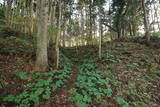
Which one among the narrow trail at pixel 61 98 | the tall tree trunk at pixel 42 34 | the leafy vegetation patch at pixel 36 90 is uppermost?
the tall tree trunk at pixel 42 34

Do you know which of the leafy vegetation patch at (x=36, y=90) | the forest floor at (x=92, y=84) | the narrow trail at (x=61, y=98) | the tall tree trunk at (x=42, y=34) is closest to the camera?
the leafy vegetation patch at (x=36, y=90)

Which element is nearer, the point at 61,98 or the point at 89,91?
the point at 61,98

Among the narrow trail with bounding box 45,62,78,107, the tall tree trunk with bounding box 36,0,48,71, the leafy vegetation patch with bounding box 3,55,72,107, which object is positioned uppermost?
the tall tree trunk with bounding box 36,0,48,71

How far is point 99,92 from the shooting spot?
411 cm

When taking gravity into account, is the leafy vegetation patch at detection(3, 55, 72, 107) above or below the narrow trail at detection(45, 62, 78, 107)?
above

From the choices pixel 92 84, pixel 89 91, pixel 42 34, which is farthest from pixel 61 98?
pixel 42 34

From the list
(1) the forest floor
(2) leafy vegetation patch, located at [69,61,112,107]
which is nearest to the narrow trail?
(1) the forest floor

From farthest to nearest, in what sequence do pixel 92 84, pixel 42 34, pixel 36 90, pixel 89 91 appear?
1. pixel 42 34
2. pixel 92 84
3. pixel 89 91
4. pixel 36 90

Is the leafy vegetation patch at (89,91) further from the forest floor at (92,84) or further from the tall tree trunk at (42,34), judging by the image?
the tall tree trunk at (42,34)

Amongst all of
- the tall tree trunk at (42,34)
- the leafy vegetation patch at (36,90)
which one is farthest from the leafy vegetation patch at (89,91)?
the tall tree trunk at (42,34)

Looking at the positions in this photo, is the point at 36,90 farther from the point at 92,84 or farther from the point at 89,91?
the point at 92,84

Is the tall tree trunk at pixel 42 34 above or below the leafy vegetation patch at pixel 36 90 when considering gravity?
above

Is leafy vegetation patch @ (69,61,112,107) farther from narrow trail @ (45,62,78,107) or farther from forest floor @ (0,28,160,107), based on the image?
narrow trail @ (45,62,78,107)

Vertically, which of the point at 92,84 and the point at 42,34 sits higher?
the point at 42,34
